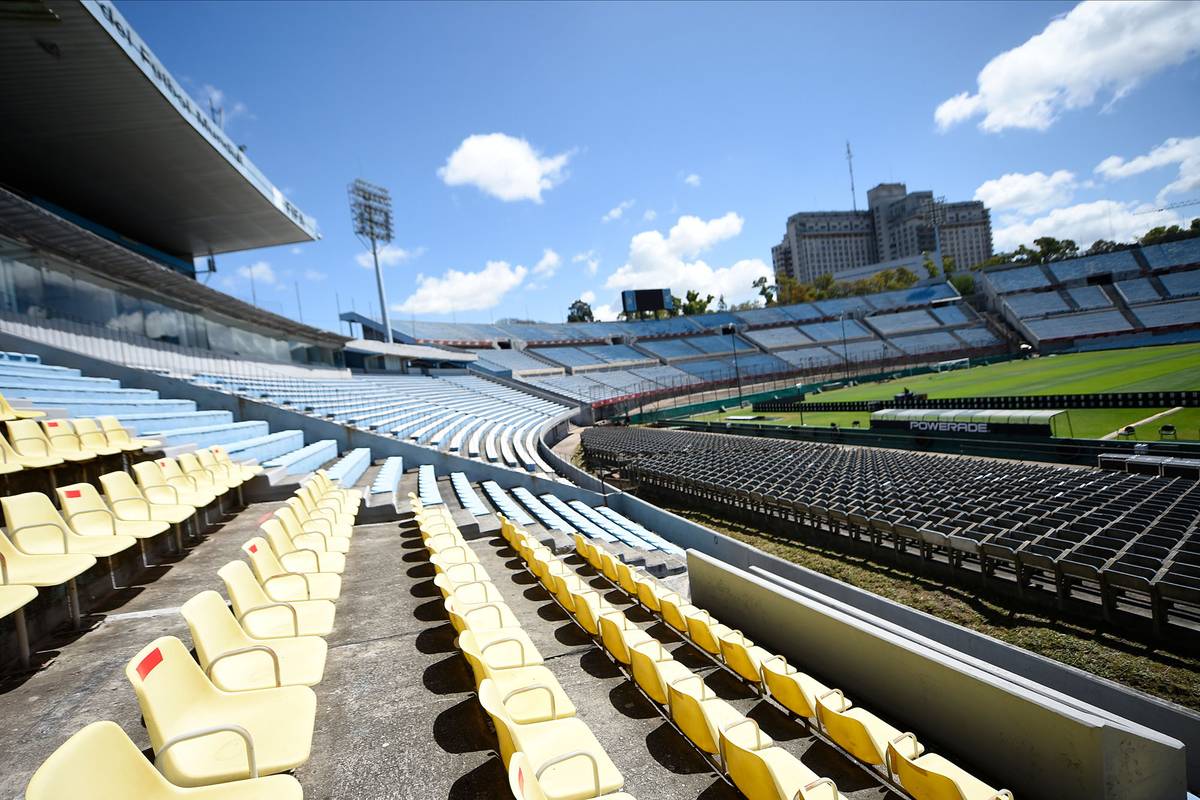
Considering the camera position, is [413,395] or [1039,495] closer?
[1039,495]

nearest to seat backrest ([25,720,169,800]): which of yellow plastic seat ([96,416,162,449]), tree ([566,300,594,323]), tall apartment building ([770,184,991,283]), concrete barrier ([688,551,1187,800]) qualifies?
concrete barrier ([688,551,1187,800])

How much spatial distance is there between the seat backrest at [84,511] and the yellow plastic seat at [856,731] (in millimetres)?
6074

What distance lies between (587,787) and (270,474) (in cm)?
830

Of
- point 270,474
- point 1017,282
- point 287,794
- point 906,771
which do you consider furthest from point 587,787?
point 1017,282

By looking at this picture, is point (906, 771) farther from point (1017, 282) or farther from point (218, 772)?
point (1017, 282)

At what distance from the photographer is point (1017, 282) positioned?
219 ft

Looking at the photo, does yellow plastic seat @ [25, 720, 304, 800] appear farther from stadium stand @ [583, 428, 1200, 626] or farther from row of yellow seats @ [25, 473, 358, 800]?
stadium stand @ [583, 428, 1200, 626]

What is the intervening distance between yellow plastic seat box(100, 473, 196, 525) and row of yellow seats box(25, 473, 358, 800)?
5.99ft

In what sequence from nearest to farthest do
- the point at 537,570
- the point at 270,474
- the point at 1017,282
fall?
the point at 537,570
the point at 270,474
the point at 1017,282

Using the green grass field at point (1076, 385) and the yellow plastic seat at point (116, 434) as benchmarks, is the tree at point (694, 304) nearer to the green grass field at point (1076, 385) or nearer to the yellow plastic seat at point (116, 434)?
the green grass field at point (1076, 385)

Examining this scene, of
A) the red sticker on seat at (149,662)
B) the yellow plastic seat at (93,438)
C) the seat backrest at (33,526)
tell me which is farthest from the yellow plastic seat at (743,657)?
the yellow plastic seat at (93,438)

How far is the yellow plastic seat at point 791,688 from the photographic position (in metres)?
4.02

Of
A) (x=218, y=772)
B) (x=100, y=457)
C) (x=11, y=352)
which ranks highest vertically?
(x=11, y=352)

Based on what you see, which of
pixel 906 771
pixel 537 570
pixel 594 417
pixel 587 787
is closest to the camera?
pixel 587 787
